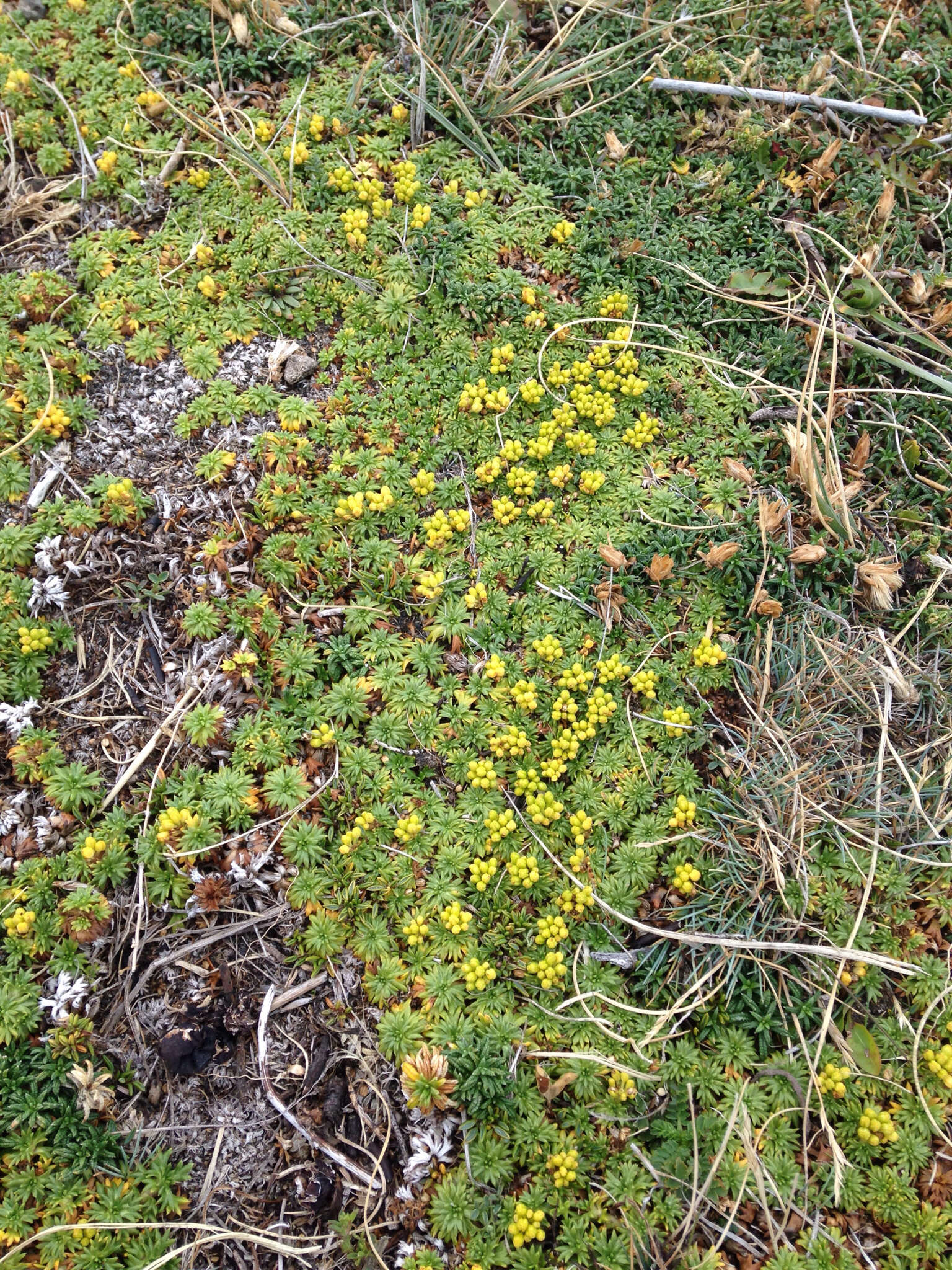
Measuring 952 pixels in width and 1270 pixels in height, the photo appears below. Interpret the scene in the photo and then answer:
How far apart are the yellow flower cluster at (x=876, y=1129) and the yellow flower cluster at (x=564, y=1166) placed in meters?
1.36

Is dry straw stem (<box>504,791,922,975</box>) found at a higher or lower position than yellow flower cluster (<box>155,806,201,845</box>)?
lower

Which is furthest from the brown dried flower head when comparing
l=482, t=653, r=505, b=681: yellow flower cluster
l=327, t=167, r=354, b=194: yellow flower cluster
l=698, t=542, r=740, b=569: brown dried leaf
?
l=327, t=167, r=354, b=194: yellow flower cluster

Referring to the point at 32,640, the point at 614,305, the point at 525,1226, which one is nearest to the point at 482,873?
the point at 525,1226

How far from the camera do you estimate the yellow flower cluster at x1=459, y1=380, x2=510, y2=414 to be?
16.1 feet

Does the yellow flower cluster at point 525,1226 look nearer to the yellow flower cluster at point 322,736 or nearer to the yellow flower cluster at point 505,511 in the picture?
the yellow flower cluster at point 322,736

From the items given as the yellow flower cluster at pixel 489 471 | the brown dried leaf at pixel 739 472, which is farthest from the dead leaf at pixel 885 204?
the yellow flower cluster at pixel 489 471

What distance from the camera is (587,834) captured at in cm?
420

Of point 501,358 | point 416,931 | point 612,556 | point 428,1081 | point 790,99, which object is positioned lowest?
point 428,1081

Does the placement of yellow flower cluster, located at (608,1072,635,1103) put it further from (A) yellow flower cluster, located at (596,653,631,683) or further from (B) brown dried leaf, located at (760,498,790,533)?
(B) brown dried leaf, located at (760,498,790,533)

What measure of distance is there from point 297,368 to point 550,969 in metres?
3.89

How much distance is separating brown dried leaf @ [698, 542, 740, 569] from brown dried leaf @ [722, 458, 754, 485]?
48cm

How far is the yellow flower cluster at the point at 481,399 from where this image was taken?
492 cm

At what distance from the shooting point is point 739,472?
15.9 feet

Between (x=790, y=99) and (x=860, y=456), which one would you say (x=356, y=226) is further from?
(x=860, y=456)
